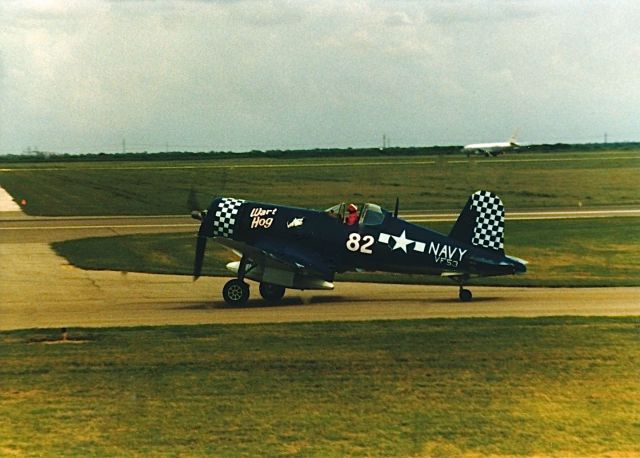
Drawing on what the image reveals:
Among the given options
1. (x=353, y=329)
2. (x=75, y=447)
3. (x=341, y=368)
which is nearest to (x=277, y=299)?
(x=353, y=329)

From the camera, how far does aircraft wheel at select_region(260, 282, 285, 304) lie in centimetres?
2238

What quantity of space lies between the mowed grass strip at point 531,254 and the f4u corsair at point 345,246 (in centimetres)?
377

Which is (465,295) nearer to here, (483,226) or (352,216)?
(483,226)

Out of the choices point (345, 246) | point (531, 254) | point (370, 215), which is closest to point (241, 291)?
point (345, 246)

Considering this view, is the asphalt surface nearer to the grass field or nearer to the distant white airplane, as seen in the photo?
the grass field

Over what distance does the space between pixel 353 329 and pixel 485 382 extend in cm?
474

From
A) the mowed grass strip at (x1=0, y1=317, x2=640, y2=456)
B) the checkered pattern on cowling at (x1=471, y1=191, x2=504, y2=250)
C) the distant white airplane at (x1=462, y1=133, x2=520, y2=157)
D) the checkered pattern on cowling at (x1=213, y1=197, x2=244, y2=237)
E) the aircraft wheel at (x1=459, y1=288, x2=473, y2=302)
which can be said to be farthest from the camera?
the distant white airplane at (x1=462, y1=133, x2=520, y2=157)

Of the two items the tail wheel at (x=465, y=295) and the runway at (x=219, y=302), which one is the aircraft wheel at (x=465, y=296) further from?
the runway at (x=219, y=302)

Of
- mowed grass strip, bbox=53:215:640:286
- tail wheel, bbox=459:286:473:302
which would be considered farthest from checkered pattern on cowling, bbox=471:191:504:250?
mowed grass strip, bbox=53:215:640:286

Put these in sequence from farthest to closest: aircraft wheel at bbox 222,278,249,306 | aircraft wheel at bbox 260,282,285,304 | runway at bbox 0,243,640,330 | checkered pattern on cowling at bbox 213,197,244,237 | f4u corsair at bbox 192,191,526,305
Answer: checkered pattern on cowling at bbox 213,197,244,237 < aircraft wheel at bbox 260,282,285,304 < f4u corsair at bbox 192,191,526,305 < aircraft wheel at bbox 222,278,249,306 < runway at bbox 0,243,640,330

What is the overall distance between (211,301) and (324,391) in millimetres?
9917

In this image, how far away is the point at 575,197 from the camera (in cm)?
6562

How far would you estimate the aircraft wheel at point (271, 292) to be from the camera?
22.4 metres

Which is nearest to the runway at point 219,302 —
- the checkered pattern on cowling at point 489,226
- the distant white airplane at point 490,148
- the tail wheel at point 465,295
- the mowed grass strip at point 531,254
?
the tail wheel at point 465,295
